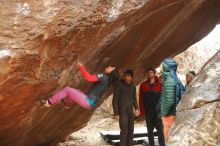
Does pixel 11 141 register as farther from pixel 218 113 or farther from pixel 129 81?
pixel 218 113

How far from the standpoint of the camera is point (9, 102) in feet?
24.9

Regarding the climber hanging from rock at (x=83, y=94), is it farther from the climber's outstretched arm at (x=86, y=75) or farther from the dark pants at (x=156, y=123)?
the dark pants at (x=156, y=123)

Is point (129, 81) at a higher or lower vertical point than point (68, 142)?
higher

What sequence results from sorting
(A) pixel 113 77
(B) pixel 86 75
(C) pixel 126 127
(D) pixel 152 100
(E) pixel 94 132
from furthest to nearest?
1. (E) pixel 94 132
2. (C) pixel 126 127
3. (D) pixel 152 100
4. (A) pixel 113 77
5. (B) pixel 86 75

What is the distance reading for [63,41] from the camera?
7242 mm

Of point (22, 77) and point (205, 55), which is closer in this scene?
point (22, 77)

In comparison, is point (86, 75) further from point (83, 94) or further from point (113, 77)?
point (113, 77)

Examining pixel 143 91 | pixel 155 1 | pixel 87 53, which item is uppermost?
pixel 155 1

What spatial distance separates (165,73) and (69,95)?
5.82 feet

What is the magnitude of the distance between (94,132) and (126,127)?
6339 millimetres

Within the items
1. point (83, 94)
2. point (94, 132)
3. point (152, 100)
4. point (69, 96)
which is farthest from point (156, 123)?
point (94, 132)

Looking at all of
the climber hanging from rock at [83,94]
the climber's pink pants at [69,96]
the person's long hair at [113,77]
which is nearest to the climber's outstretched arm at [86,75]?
the climber hanging from rock at [83,94]

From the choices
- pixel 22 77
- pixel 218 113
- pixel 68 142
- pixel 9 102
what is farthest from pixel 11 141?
pixel 218 113

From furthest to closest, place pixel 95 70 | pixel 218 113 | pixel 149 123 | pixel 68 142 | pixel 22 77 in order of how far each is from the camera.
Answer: pixel 68 142, pixel 149 123, pixel 95 70, pixel 22 77, pixel 218 113
